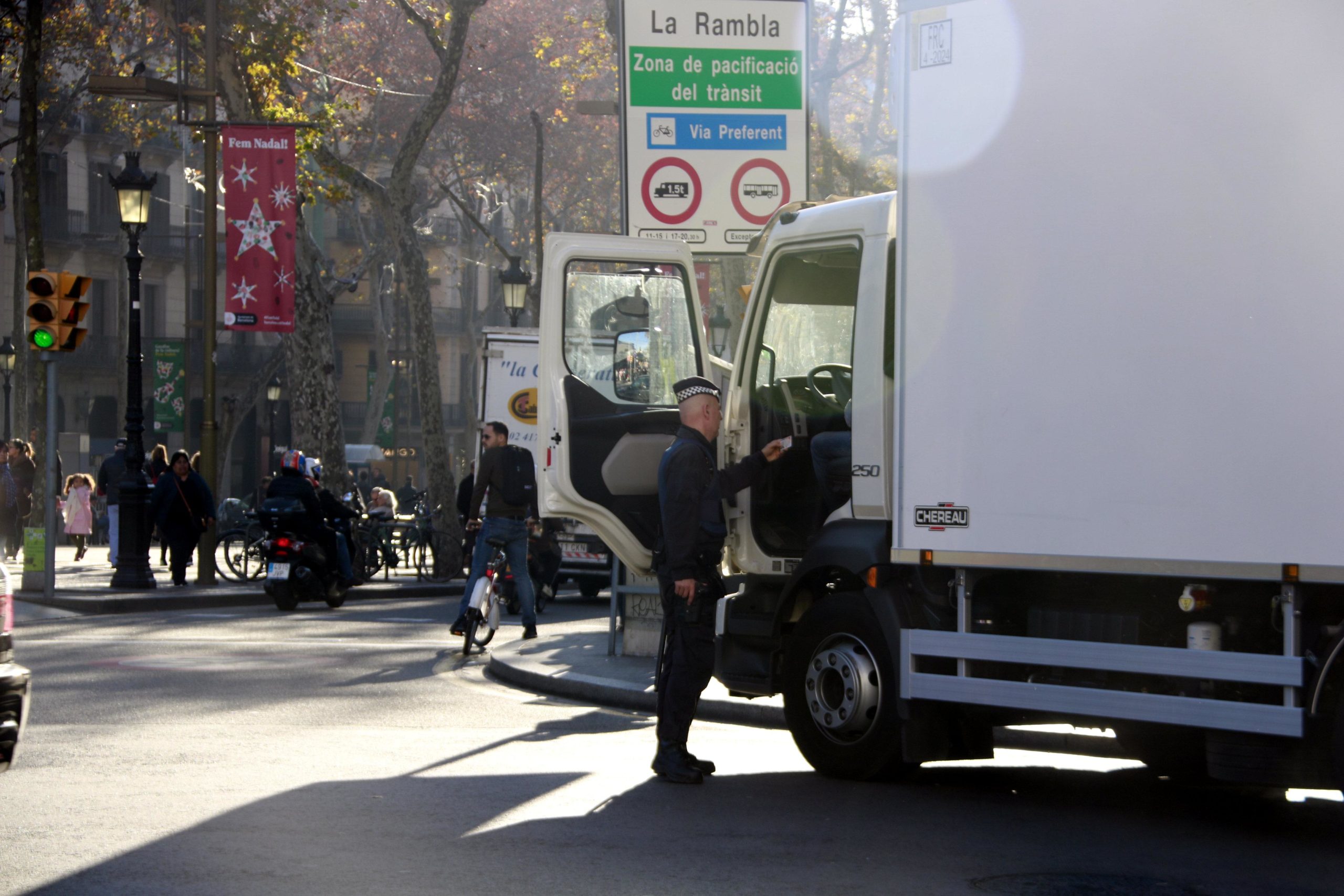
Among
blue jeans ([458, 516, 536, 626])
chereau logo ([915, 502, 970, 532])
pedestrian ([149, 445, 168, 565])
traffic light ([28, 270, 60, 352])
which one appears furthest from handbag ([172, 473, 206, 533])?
chereau logo ([915, 502, 970, 532])

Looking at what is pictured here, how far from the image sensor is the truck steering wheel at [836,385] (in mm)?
8984

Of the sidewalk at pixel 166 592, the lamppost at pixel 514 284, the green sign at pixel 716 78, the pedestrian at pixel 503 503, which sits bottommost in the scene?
the sidewalk at pixel 166 592

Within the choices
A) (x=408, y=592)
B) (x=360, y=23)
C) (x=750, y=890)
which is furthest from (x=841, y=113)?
(x=750, y=890)

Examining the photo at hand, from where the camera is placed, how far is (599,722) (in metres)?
11.0

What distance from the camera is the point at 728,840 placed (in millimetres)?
6941

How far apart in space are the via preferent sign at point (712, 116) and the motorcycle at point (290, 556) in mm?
6887

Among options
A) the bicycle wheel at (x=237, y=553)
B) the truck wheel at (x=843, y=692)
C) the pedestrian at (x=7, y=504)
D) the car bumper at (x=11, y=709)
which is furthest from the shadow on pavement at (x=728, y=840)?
the pedestrian at (x=7, y=504)

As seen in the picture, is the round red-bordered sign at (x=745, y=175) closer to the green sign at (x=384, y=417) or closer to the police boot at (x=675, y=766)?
the police boot at (x=675, y=766)

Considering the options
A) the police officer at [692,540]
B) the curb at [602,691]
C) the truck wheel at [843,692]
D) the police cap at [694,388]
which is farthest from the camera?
the curb at [602,691]

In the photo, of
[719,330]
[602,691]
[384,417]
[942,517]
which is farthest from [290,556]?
[384,417]

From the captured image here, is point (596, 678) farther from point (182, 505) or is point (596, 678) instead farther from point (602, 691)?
point (182, 505)

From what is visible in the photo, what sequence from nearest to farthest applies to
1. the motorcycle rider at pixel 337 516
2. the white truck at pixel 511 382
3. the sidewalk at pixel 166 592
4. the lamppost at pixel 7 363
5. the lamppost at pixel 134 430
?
the sidewalk at pixel 166 592 → the motorcycle rider at pixel 337 516 → the lamppost at pixel 134 430 → the white truck at pixel 511 382 → the lamppost at pixel 7 363

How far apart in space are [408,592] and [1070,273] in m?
16.8

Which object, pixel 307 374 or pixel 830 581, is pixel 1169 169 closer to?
pixel 830 581
